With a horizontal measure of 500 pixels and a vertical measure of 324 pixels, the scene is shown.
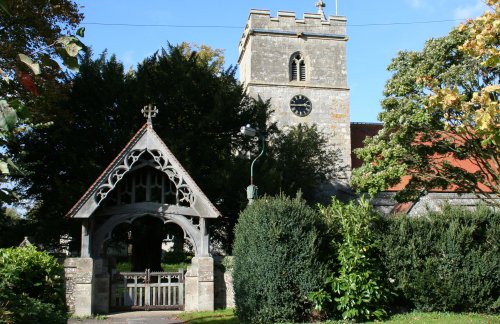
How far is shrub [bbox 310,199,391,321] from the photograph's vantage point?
1164 cm

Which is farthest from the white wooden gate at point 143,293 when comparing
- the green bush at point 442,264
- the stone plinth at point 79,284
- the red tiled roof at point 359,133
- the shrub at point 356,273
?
the red tiled roof at point 359,133

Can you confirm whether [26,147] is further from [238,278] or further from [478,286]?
[478,286]

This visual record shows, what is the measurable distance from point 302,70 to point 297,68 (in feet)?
1.32

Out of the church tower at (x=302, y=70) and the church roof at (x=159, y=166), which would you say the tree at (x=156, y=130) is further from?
the church tower at (x=302, y=70)

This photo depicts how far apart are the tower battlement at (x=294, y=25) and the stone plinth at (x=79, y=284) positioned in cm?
2393

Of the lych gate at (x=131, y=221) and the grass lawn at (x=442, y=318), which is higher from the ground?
the lych gate at (x=131, y=221)

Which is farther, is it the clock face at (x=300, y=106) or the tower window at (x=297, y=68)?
the tower window at (x=297, y=68)

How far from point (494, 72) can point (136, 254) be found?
14861mm

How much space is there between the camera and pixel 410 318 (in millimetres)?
11734

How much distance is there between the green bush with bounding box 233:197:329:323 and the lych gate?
2.55 m

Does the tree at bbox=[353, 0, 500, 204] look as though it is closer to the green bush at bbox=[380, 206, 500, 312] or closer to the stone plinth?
the green bush at bbox=[380, 206, 500, 312]

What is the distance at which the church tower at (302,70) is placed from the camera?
34.2 m

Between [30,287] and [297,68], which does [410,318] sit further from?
[297,68]

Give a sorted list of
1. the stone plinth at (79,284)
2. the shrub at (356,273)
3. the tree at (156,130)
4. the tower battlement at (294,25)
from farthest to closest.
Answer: the tower battlement at (294,25) < the tree at (156,130) < the stone plinth at (79,284) < the shrub at (356,273)
